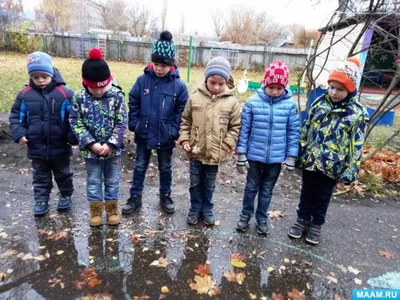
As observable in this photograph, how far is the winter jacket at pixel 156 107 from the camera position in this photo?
325 centimetres

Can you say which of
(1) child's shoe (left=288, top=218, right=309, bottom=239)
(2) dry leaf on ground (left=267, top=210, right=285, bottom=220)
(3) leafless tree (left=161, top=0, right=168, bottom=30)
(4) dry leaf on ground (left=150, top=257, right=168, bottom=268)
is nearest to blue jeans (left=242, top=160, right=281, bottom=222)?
(1) child's shoe (left=288, top=218, right=309, bottom=239)

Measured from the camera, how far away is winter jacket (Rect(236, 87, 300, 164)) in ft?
9.89

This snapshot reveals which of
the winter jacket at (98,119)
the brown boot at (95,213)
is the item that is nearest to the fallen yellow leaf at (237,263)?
the brown boot at (95,213)

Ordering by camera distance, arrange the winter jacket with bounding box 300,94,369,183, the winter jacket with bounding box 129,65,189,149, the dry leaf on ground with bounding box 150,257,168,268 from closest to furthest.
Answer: the dry leaf on ground with bounding box 150,257,168,268, the winter jacket with bounding box 300,94,369,183, the winter jacket with bounding box 129,65,189,149

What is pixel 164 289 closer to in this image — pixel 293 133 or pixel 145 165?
pixel 145 165

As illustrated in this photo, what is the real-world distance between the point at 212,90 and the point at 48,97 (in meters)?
1.53

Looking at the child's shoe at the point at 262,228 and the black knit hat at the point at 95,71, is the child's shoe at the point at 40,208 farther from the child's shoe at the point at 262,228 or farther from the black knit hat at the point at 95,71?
the child's shoe at the point at 262,228

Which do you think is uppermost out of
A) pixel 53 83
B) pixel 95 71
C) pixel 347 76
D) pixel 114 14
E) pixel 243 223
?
pixel 114 14

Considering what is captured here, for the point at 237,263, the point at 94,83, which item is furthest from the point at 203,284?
the point at 94,83

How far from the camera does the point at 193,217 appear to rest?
3.47m

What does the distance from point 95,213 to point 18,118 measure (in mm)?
1156

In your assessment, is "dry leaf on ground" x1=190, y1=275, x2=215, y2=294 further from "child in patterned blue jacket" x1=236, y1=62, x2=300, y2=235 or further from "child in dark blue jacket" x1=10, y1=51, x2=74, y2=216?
"child in dark blue jacket" x1=10, y1=51, x2=74, y2=216

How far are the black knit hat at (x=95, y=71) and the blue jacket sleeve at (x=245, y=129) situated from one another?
4.26 feet

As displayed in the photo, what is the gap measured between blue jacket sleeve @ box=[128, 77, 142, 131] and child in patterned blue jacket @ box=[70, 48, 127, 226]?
0.21 meters
